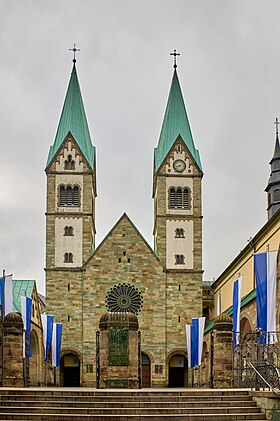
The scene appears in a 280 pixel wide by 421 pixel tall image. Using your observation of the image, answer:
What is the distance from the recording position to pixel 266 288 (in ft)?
78.7

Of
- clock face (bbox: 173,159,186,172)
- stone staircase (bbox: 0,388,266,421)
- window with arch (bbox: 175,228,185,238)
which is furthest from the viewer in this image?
clock face (bbox: 173,159,186,172)

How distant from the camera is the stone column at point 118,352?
27172 mm

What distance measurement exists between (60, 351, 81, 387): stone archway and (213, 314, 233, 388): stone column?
2921 cm

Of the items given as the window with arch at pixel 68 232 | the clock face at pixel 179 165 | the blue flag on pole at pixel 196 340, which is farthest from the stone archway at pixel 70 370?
the clock face at pixel 179 165

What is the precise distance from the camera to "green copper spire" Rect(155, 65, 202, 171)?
6212 centimetres

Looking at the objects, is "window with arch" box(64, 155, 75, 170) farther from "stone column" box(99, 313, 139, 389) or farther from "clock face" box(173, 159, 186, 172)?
"stone column" box(99, 313, 139, 389)

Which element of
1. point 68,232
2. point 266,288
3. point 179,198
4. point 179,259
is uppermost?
point 179,198

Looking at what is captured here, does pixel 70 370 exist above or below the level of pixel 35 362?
below

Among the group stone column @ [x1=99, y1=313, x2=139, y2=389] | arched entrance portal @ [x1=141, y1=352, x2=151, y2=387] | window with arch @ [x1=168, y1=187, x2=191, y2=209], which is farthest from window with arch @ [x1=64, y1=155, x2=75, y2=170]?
stone column @ [x1=99, y1=313, x2=139, y2=389]

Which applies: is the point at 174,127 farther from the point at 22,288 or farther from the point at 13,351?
the point at 13,351

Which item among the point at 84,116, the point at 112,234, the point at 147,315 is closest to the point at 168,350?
the point at 147,315

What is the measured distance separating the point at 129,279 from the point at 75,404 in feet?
129

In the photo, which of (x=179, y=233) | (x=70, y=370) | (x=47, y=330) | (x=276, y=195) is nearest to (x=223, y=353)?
(x=47, y=330)

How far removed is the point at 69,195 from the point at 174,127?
993 centimetres
